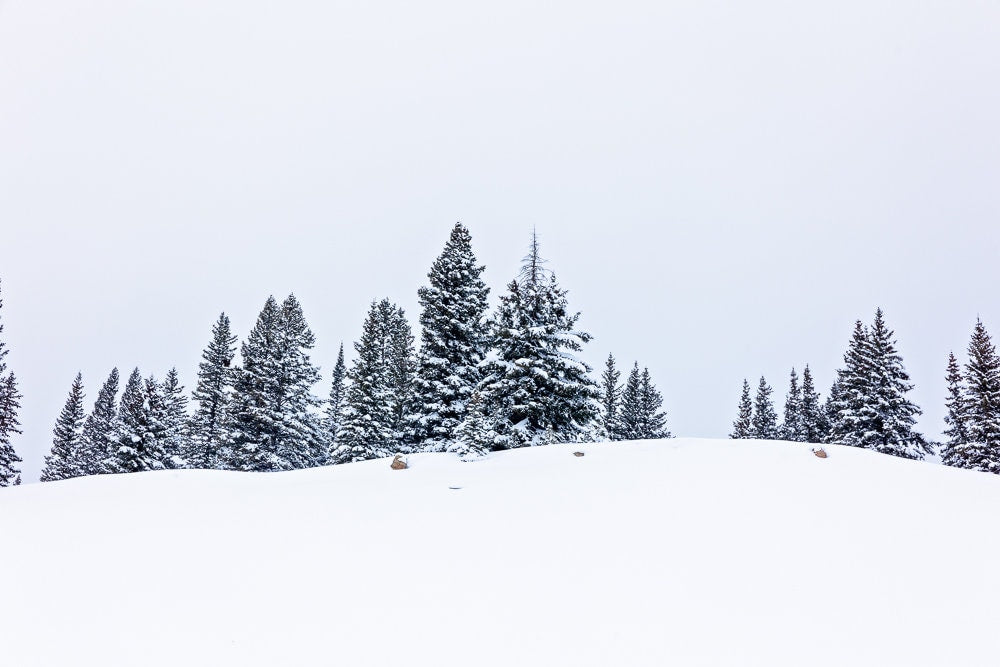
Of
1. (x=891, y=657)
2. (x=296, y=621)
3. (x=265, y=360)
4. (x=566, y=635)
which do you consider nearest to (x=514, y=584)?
(x=566, y=635)

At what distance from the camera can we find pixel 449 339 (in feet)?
81.0

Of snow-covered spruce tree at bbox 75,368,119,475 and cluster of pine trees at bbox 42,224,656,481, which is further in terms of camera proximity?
snow-covered spruce tree at bbox 75,368,119,475

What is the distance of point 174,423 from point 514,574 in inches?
1531

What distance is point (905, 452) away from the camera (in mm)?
28641

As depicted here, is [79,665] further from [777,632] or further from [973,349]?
[973,349]

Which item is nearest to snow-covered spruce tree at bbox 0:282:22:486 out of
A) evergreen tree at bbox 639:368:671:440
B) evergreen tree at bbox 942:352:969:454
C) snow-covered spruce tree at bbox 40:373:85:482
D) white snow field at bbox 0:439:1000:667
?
snow-covered spruce tree at bbox 40:373:85:482

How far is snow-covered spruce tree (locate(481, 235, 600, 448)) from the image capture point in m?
21.7

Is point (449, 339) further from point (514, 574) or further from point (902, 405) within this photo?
point (902, 405)

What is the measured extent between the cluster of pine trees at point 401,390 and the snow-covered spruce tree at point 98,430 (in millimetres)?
1996

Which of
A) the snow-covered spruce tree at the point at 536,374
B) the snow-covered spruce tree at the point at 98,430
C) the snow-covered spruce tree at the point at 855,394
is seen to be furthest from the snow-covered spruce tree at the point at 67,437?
the snow-covered spruce tree at the point at 855,394

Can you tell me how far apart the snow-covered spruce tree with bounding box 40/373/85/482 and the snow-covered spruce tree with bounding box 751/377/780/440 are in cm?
6184

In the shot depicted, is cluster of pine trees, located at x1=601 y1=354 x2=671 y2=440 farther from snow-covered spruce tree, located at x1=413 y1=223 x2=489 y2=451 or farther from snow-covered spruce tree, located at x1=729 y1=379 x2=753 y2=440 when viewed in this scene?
snow-covered spruce tree, located at x1=413 y1=223 x2=489 y2=451

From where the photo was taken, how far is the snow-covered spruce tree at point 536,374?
21.7m

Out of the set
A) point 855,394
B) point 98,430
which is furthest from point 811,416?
point 98,430
